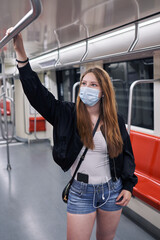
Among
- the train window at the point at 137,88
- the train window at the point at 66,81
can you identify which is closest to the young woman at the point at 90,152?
the train window at the point at 137,88

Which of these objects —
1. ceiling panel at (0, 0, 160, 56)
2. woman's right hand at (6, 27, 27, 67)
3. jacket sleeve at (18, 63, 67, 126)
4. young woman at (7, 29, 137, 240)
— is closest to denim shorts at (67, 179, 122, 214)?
young woman at (7, 29, 137, 240)

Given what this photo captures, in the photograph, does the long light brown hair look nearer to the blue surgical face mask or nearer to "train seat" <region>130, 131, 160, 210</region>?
the blue surgical face mask

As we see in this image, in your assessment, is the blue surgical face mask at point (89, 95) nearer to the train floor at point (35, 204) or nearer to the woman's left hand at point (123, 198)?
the woman's left hand at point (123, 198)

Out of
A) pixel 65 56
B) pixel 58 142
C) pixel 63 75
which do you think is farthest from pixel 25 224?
pixel 63 75

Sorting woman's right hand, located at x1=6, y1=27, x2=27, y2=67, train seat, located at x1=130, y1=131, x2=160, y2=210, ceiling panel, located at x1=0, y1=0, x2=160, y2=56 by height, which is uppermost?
ceiling panel, located at x1=0, y1=0, x2=160, y2=56

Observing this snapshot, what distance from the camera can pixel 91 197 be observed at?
1564 millimetres

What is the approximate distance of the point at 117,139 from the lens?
63.6 inches

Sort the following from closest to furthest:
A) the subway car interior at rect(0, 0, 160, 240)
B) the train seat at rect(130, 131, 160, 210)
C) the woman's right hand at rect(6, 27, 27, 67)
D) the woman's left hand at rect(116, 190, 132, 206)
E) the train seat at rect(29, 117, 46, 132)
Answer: the woman's right hand at rect(6, 27, 27, 67) → the woman's left hand at rect(116, 190, 132, 206) → the subway car interior at rect(0, 0, 160, 240) → the train seat at rect(130, 131, 160, 210) → the train seat at rect(29, 117, 46, 132)

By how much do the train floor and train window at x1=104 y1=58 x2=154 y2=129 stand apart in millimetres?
1554

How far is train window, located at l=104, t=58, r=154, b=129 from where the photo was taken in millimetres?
3734

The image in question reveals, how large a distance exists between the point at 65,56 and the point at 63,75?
185 cm

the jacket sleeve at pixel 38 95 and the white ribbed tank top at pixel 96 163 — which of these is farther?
the white ribbed tank top at pixel 96 163

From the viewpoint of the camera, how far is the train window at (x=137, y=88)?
12.3 feet

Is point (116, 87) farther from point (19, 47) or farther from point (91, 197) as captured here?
point (19, 47)
